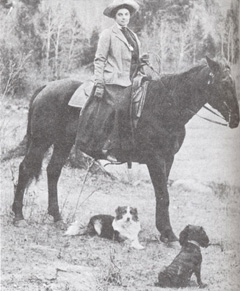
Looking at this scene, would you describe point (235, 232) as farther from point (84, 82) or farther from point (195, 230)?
point (84, 82)

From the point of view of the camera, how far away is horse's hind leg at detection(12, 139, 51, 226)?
5.68 m

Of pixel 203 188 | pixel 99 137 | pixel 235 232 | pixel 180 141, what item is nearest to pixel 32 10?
pixel 99 137

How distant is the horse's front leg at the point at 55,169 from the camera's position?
18.3 feet

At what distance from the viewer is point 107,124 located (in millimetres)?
5461

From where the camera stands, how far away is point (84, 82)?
5.59 m

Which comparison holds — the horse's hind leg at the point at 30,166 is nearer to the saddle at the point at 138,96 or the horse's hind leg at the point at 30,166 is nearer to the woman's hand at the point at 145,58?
the saddle at the point at 138,96

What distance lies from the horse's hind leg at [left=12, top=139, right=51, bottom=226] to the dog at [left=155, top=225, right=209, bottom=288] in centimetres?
143

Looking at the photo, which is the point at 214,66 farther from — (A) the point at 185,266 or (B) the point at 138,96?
(A) the point at 185,266

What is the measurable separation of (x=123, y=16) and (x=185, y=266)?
2.11m

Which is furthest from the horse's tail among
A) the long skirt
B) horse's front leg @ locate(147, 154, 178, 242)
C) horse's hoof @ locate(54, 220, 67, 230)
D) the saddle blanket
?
horse's front leg @ locate(147, 154, 178, 242)

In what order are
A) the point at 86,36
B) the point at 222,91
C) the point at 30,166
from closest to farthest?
the point at 222,91, the point at 86,36, the point at 30,166

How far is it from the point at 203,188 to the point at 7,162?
173 centimetres

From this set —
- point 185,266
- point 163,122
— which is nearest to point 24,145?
point 163,122

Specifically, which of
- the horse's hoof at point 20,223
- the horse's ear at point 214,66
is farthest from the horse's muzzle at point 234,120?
the horse's hoof at point 20,223
